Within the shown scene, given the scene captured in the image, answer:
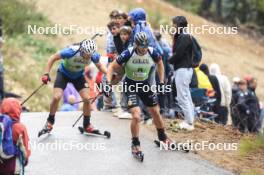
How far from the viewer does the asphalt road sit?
9.89 m

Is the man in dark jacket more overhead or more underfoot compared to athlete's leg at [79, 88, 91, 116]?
more overhead

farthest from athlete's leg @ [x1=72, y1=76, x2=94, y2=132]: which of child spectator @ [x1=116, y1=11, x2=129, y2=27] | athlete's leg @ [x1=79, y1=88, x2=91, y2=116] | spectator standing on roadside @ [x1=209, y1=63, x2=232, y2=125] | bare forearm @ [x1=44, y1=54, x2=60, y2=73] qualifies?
spectator standing on roadside @ [x1=209, y1=63, x2=232, y2=125]

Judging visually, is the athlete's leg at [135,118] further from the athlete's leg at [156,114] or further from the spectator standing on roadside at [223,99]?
the spectator standing on roadside at [223,99]

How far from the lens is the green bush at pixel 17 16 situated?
24.9 m

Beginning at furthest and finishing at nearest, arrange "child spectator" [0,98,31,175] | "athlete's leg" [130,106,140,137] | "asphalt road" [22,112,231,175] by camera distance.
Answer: "athlete's leg" [130,106,140,137] → "asphalt road" [22,112,231,175] → "child spectator" [0,98,31,175]

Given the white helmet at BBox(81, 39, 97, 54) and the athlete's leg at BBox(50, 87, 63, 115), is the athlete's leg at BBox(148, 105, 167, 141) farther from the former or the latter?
the athlete's leg at BBox(50, 87, 63, 115)

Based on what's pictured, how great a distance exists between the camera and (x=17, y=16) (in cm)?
2561

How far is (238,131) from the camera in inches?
A: 505

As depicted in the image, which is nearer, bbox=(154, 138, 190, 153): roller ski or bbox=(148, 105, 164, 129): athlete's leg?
bbox=(148, 105, 164, 129): athlete's leg

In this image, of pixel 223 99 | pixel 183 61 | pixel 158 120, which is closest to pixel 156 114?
pixel 158 120

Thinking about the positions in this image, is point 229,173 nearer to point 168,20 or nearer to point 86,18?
point 86,18

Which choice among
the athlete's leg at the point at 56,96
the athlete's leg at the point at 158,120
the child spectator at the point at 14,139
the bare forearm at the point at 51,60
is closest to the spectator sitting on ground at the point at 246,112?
the athlete's leg at the point at 158,120

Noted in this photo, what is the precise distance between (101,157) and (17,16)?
52.3 feet

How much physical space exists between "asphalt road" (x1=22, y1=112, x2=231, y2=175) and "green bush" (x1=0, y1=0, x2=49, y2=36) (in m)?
12.7
